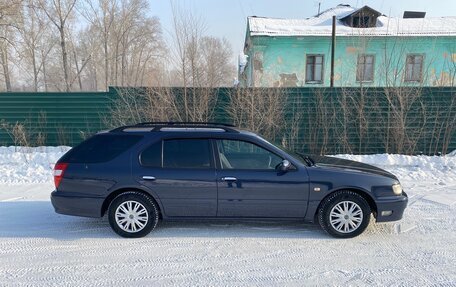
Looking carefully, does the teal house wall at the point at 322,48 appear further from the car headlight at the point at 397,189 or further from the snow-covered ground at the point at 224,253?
the snow-covered ground at the point at 224,253

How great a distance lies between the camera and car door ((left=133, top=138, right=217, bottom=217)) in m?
3.79

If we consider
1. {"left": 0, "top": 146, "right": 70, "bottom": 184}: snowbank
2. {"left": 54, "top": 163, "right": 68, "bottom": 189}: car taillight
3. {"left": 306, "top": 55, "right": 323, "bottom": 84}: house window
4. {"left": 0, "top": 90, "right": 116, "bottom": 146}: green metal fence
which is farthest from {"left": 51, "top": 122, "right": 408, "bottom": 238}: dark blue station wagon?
{"left": 306, "top": 55, "right": 323, "bottom": 84}: house window

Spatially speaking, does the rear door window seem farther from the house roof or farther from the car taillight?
the house roof

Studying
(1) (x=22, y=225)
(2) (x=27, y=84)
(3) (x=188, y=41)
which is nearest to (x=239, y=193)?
(1) (x=22, y=225)

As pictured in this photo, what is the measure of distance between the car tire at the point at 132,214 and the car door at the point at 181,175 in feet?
0.63

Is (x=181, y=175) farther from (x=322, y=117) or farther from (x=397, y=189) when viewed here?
(x=322, y=117)

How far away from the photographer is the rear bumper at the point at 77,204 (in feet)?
12.7

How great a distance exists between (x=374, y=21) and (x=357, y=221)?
58.4 ft

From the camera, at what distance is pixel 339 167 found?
3.94 metres

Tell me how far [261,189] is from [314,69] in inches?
638

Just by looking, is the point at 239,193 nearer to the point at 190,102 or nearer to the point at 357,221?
the point at 357,221

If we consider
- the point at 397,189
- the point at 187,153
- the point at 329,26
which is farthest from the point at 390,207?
the point at 329,26

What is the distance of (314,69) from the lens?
717 inches

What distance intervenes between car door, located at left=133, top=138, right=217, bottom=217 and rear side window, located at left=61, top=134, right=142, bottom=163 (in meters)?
0.30
